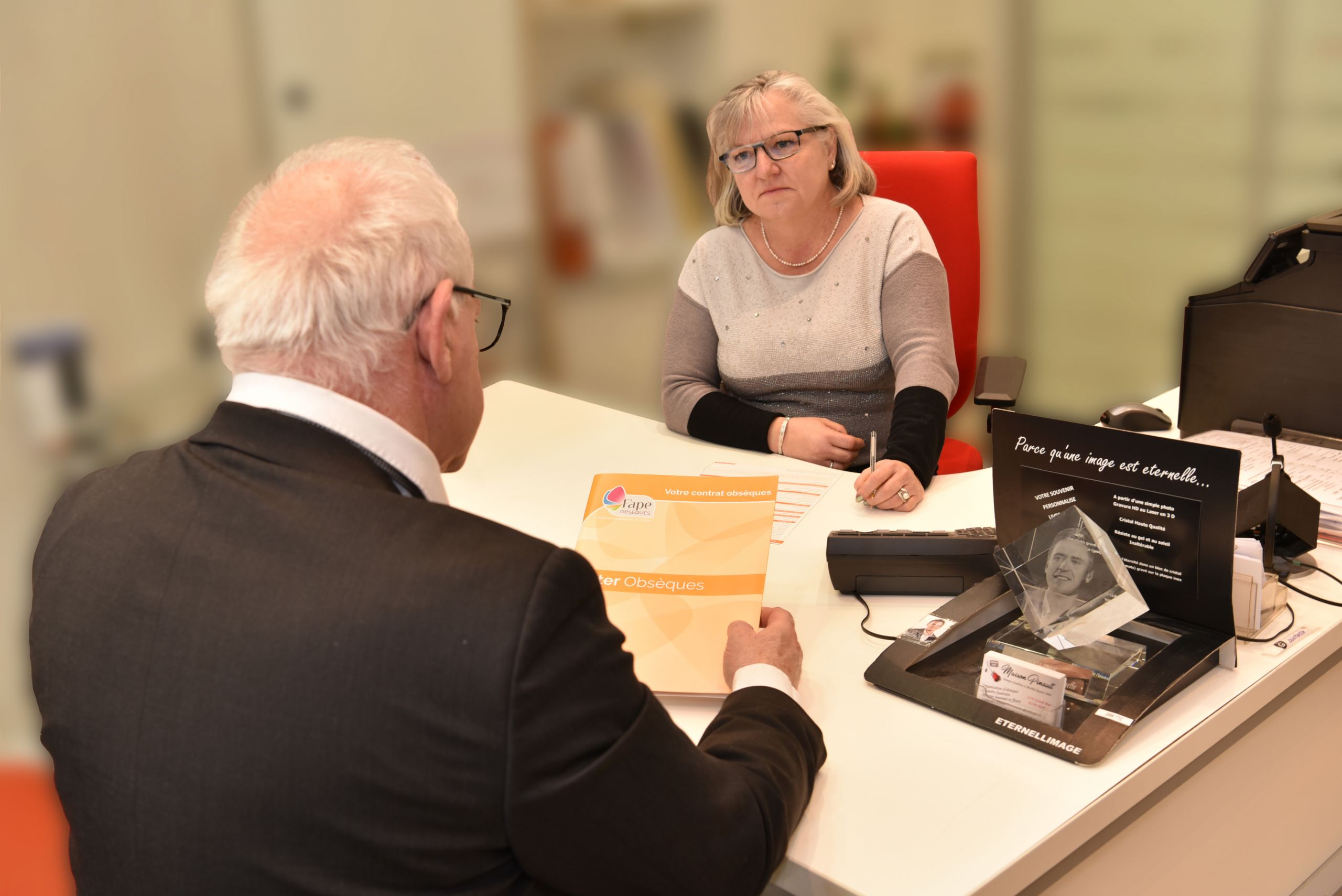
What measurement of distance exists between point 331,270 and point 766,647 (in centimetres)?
65

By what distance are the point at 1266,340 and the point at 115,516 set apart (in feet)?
5.94

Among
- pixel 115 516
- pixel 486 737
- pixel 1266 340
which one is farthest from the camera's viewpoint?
pixel 1266 340

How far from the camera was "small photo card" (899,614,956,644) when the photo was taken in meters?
1.37

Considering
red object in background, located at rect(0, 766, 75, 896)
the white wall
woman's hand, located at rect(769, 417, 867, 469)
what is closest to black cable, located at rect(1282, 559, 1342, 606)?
woman's hand, located at rect(769, 417, 867, 469)

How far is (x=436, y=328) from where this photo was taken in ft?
3.46

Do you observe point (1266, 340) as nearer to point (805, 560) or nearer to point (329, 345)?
point (805, 560)

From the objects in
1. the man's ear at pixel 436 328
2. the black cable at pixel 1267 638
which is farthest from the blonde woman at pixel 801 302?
the man's ear at pixel 436 328

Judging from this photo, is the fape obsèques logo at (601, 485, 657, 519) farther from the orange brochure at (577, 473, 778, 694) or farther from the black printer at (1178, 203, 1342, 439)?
the black printer at (1178, 203, 1342, 439)

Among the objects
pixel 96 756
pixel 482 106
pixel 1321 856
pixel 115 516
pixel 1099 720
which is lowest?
pixel 1321 856

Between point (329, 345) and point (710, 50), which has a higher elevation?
point (710, 50)

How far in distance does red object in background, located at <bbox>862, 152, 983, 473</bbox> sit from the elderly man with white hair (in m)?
1.60

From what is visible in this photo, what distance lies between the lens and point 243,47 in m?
2.17

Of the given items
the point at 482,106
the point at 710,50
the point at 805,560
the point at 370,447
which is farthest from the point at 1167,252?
the point at 370,447

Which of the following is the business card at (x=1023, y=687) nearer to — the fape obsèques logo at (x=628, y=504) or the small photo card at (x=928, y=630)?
the small photo card at (x=928, y=630)
